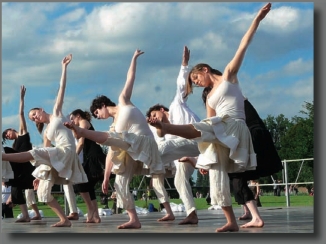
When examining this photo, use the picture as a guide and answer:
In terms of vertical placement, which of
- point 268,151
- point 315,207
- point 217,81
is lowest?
point 315,207

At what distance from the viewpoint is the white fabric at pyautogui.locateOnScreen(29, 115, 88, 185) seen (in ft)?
28.3

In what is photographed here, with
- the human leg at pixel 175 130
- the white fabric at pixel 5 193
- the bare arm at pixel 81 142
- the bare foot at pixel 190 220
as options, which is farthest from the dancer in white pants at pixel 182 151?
the white fabric at pixel 5 193

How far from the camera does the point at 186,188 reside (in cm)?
872

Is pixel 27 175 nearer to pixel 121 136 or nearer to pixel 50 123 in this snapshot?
pixel 50 123

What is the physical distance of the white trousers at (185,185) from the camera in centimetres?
862

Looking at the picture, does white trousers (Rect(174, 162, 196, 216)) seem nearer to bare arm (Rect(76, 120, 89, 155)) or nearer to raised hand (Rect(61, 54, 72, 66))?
bare arm (Rect(76, 120, 89, 155))

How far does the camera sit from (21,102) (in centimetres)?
994

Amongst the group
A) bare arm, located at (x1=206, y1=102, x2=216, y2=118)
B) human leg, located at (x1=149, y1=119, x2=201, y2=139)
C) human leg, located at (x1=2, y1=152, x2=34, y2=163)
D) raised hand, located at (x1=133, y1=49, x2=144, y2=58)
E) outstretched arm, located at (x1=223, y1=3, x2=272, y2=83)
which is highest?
raised hand, located at (x1=133, y1=49, x2=144, y2=58)

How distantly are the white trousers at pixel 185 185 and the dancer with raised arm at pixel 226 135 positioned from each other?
1914 mm

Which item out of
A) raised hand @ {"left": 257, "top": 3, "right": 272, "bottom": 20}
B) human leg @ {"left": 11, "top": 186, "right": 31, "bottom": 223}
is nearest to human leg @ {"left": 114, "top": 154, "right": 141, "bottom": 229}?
raised hand @ {"left": 257, "top": 3, "right": 272, "bottom": 20}

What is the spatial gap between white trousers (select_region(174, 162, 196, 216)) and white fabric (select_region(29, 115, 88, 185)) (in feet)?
3.74

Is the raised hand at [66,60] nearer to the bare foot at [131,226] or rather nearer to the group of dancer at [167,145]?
the group of dancer at [167,145]

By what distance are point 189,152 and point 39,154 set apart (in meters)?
1.75

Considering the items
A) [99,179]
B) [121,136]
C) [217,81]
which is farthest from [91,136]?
[99,179]
